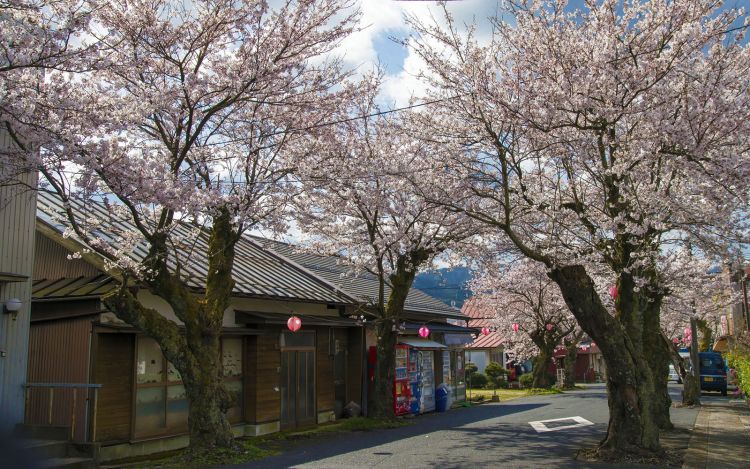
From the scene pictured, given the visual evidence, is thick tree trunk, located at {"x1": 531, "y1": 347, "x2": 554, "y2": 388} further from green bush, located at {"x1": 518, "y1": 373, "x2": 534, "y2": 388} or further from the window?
the window

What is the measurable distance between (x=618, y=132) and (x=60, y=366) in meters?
11.8

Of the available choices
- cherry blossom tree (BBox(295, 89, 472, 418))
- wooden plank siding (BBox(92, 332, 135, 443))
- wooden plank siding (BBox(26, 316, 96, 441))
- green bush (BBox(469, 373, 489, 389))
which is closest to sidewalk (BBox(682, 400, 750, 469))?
cherry blossom tree (BBox(295, 89, 472, 418))

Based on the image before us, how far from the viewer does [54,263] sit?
43.5 feet

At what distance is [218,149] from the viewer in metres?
12.9

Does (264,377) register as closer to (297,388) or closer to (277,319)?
(277,319)

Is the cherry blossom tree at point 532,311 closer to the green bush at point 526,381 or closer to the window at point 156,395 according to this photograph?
the green bush at point 526,381

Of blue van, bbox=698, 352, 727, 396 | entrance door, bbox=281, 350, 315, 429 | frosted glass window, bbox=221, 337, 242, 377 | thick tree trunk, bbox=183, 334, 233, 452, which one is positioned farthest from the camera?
blue van, bbox=698, 352, 727, 396

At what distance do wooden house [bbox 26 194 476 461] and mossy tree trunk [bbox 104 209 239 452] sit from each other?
1219 mm

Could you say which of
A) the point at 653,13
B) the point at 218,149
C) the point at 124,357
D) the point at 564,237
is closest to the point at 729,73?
the point at 653,13

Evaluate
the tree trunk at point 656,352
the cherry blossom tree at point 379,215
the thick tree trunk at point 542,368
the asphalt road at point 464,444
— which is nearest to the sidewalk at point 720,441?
the asphalt road at point 464,444

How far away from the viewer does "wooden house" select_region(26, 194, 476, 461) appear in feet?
38.6

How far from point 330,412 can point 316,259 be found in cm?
659

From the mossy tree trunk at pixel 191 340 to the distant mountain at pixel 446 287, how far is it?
395 inches

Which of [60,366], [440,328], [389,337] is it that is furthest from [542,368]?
[60,366]
